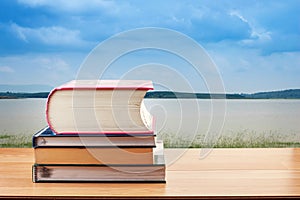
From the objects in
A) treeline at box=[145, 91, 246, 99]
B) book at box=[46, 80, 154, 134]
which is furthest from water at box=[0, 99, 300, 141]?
book at box=[46, 80, 154, 134]

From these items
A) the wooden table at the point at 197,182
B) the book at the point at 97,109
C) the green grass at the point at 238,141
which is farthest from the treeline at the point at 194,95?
the book at the point at 97,109

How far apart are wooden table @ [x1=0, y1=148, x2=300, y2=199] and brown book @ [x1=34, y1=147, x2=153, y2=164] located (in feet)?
0.15

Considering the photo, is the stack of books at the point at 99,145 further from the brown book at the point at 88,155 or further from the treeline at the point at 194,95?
the treeline at the point at 194,95

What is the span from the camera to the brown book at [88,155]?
0.79m

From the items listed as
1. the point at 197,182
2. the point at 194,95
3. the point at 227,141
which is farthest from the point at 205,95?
the point at 197,182

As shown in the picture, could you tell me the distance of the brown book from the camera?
0.79 m

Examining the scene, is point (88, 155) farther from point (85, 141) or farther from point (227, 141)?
point (227, 141)

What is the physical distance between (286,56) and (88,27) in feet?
2.06

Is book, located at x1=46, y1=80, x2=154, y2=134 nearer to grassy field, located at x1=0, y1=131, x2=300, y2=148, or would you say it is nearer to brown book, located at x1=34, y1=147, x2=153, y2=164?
brown book, located at x1=34, y1=147, x2=153, y2=164

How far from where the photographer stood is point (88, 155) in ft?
2.60

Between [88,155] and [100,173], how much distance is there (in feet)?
0.14

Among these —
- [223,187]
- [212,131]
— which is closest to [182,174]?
[223,187]

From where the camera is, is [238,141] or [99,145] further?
[238,141]

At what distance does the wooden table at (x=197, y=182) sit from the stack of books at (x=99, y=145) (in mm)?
23
